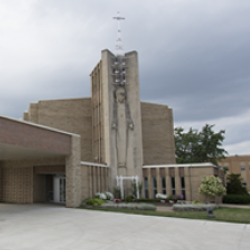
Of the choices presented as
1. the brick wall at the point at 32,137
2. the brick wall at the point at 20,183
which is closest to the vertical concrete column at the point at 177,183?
the brick wall at the point at 32,137

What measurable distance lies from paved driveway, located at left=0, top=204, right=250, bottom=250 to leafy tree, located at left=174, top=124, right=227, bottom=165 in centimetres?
3608

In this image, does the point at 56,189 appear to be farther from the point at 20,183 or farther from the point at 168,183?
the point at 168,183

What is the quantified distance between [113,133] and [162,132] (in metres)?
12.3


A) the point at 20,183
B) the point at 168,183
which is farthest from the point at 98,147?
the point at 20,183

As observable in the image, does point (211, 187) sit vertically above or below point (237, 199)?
above

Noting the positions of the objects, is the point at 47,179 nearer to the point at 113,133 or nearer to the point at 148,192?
the point at 113,133

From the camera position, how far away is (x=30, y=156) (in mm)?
22703

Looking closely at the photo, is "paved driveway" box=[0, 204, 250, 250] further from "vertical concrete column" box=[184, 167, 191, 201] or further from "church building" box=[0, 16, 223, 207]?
"vertical concrete column" box=[184, 167, 191, 201]

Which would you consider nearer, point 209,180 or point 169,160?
point 209,180

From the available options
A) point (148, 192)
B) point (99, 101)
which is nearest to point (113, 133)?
point (99, 101)

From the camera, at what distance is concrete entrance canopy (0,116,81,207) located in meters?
16.5

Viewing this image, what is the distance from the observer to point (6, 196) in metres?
26.5

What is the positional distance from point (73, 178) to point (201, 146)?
33.8m

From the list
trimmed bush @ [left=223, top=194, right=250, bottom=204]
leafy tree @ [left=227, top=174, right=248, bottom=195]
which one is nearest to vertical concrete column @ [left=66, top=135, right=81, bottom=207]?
trimmed bush @ [left=223, top=194, right=250, bottom=204]
